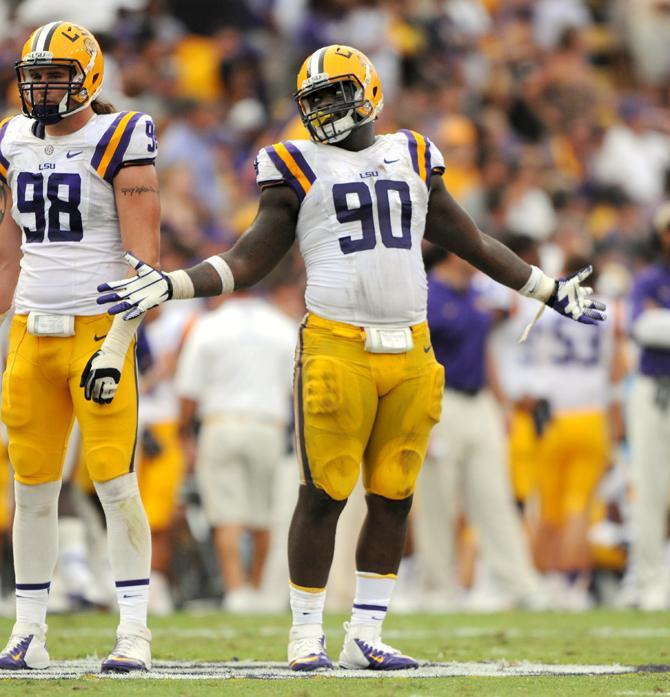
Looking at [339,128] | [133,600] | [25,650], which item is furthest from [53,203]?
[25,650]

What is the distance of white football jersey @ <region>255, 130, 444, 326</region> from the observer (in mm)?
6238

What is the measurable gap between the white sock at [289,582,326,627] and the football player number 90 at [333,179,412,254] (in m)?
1.16

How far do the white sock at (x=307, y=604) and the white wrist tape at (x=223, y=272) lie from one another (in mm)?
1047

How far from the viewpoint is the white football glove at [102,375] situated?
19.7 feet

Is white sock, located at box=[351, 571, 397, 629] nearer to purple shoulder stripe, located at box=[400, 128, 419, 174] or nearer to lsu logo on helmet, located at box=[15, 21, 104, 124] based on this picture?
purple shoulder stripe, located at box=[400, 128, 419, 174]

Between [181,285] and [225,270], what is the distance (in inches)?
9.1

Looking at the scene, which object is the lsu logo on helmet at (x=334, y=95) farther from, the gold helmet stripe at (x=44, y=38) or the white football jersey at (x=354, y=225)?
the gold helmet stripe at (x=44, y=38)

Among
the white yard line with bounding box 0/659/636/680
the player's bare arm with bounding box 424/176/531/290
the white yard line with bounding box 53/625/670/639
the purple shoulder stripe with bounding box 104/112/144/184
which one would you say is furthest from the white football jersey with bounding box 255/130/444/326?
the white yard line with bounding box 53/625/670/639

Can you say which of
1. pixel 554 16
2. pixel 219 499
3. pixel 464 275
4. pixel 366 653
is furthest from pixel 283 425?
pixel 554 16

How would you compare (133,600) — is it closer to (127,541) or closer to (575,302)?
(127,541)

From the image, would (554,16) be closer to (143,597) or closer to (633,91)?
(633,91)

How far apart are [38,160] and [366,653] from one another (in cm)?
203

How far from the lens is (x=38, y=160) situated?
6223mm

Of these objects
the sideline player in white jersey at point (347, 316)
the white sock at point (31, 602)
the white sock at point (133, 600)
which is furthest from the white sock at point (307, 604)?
the white sock at point (31, 602)
